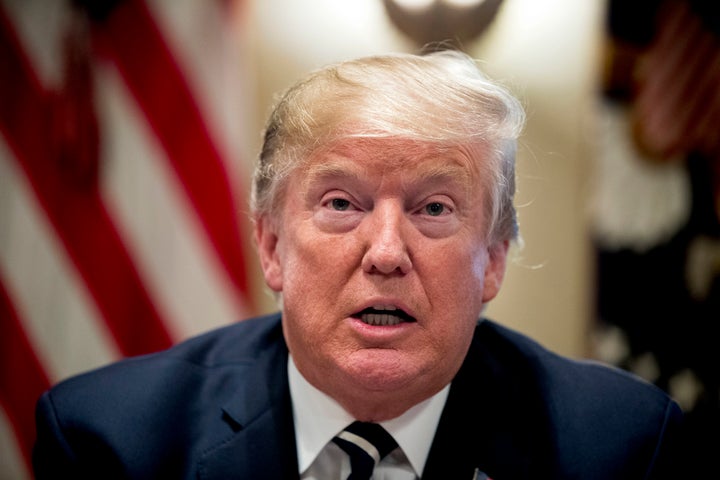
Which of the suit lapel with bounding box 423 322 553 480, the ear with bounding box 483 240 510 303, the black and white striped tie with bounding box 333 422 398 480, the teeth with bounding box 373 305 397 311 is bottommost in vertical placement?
the suit lapel with bounding box 423 322 553 480

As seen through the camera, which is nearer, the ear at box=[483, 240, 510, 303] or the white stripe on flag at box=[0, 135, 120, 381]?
the ear at box=[483, 240, 510, 303]

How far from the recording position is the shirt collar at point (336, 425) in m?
1.34

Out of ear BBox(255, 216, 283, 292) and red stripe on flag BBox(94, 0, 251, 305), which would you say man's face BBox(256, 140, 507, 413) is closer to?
ear BBox(255, 216, 283, 292)

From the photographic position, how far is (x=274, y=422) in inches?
54.3

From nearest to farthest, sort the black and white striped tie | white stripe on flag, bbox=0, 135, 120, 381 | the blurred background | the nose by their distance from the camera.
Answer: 1. the nose
2. the black and white striped tie
3. the blurred background
4. white stripe on flag, bbox=0, 135, 120, 381

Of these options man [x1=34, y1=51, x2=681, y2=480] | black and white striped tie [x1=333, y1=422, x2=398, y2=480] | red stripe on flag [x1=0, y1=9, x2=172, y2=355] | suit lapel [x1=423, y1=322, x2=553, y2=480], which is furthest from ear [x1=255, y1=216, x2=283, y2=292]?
red stripe on flag [x1=0, y1=9, x2=172, y2=355]

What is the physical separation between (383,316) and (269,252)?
30cm

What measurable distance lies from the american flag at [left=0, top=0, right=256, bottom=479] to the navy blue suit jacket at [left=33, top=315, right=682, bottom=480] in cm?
112

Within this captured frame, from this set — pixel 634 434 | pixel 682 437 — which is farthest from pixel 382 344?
pixel 682 437

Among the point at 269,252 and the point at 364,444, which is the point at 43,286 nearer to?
the point at 269,252

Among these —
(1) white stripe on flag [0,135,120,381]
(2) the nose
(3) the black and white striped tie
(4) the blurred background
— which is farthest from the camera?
(1) white stripe on flag [0,135,120,381]

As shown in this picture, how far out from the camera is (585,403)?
146cm

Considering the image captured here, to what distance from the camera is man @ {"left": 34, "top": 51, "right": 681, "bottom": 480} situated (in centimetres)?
118

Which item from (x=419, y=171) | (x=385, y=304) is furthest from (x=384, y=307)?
(x=419, y=171)
